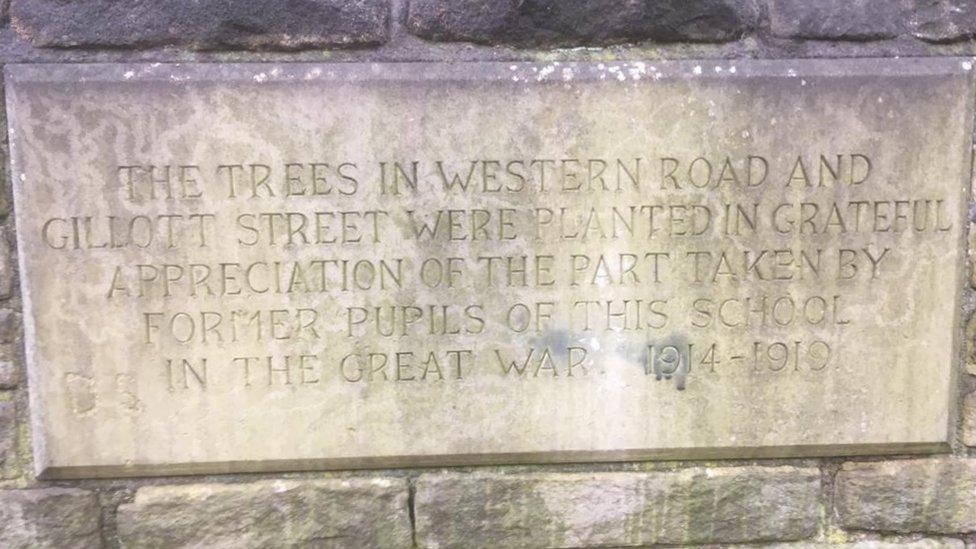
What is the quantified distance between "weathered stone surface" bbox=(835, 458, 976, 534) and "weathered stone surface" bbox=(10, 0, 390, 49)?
5.94ft

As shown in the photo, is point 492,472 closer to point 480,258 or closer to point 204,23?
point 480,258

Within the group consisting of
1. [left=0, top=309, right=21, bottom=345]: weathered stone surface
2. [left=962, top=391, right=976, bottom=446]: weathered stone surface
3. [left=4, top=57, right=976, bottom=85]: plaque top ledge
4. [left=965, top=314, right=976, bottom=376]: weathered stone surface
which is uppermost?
[left=4, top=57, right=976, bottom=85]: plaque top ledge

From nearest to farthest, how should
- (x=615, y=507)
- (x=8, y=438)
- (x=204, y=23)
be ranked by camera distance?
(x=204, y=23)
(x=8, y=438)
(x=615, y=507)

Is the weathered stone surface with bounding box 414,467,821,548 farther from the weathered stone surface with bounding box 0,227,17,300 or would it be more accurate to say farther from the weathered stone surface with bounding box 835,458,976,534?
the weathered stone surface with bounding box 0,227,17,300

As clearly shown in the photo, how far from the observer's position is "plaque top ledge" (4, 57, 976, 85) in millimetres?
1841

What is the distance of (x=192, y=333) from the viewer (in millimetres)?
1936

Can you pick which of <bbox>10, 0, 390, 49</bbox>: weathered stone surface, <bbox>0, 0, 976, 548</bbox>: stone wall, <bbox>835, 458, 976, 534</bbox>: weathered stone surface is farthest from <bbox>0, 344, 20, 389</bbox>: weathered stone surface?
<bbox>835, 458, 976, 534</bbox>: weathered stone surface

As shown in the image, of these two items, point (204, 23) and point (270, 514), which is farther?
point (270, 514)

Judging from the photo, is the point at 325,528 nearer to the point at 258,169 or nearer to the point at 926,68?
the point at 258,169

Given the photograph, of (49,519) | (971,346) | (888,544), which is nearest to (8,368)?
(49,519)

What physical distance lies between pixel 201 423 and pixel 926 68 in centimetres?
213

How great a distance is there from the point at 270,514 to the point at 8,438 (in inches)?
28.2

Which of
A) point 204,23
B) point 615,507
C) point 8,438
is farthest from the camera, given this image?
point 615,507

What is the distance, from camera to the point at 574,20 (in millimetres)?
1896
